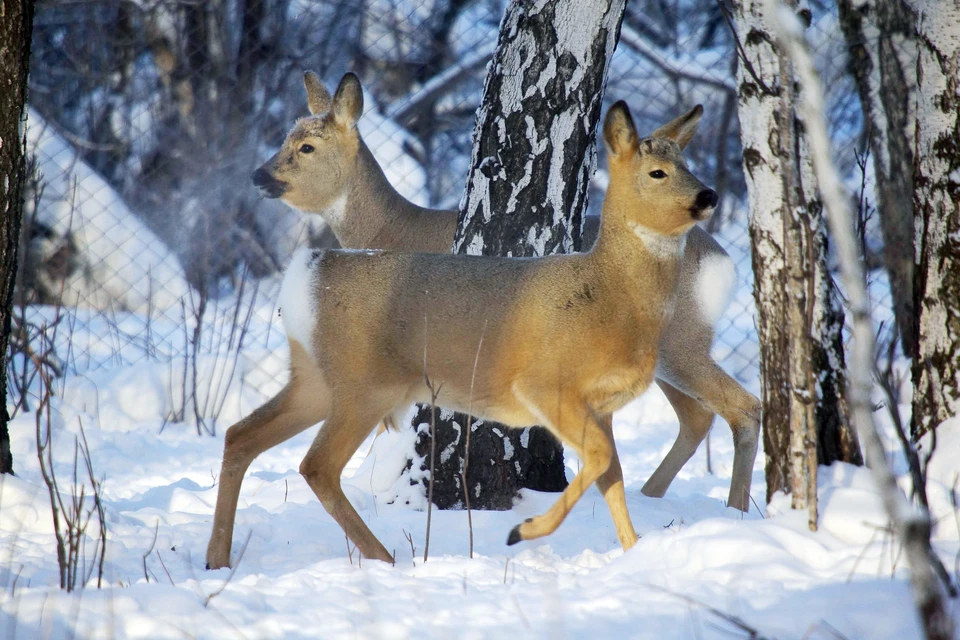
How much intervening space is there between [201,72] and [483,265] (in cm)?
935

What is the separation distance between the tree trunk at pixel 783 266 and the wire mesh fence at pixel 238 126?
525 cm

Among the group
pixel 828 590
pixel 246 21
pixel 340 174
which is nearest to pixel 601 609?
pixel 828 590

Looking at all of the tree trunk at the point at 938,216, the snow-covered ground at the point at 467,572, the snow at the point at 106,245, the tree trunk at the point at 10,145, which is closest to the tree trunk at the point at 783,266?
the snow-covered ground at the point at 467,572

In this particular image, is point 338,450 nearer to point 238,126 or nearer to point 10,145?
point 10,145

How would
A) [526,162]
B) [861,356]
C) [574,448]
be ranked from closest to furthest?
[861,356]
[574,448]
[526,162]

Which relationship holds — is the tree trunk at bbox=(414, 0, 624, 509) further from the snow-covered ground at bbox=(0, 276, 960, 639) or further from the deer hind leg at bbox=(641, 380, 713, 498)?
the deer hind leg at bbox=(641, 380, 713, 498)

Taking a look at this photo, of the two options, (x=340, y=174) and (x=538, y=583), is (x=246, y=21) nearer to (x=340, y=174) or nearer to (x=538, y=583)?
(x=340, y=174)

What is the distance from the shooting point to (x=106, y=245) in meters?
11.0

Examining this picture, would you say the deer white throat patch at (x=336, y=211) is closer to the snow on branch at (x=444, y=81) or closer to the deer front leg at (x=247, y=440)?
the deer front leg at (x=247, y=440)

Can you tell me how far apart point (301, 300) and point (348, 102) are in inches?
116

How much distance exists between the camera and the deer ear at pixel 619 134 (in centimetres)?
419

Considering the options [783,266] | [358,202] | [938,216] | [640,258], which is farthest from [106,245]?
[938,216]

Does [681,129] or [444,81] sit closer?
[681,129]

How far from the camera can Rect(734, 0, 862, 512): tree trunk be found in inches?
135
